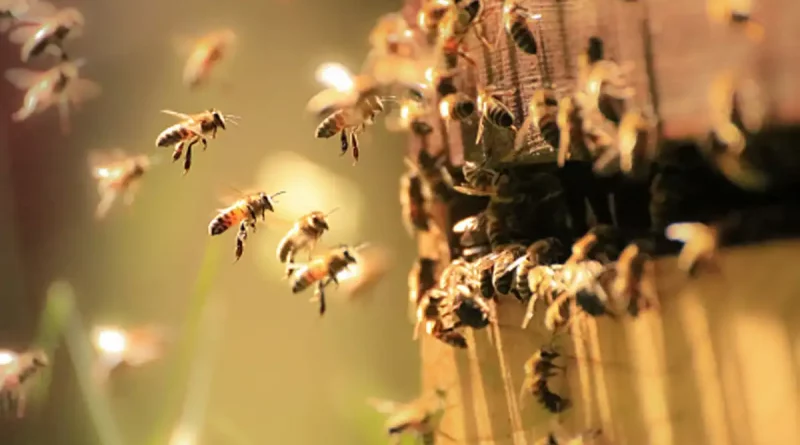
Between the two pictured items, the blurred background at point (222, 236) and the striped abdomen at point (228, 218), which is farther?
the blurred background at point (222, 236)

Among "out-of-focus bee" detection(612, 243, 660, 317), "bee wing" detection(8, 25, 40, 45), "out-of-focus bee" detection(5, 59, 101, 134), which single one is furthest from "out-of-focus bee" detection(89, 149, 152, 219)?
"out-of-focus bee" detection(612, 243, 660, 317)

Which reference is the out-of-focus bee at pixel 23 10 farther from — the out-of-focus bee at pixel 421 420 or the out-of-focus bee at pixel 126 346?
the out-of-focus bee at pixel 421 420

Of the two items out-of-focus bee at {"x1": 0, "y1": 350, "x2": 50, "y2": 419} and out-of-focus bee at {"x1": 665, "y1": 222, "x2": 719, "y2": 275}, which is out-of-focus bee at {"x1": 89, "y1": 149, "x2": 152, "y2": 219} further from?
out-of-focus bee at {"x1": 665, "y1": 222, "x2": 719, "y2": 275}

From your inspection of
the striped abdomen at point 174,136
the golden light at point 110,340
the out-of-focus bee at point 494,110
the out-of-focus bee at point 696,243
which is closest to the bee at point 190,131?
the striped abdomen at point 174,136

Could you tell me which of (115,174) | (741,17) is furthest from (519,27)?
(115,174)

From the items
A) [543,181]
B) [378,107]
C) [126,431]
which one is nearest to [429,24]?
[378,107]

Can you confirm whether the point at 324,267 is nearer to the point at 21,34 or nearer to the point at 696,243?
the point at 696,243
